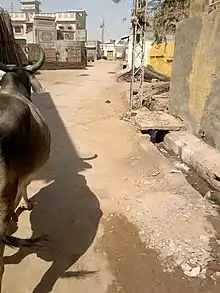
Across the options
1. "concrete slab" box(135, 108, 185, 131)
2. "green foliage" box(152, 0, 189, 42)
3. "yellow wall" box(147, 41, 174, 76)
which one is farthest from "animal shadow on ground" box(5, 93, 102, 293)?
"yellow wall" box(147, 41, 174, 76)

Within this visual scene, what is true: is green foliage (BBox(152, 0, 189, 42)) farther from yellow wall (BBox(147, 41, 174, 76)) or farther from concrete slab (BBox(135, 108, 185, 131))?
concrete slab (BBox(135, 108, 185, 131))

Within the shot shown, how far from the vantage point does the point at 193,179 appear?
5875 mm

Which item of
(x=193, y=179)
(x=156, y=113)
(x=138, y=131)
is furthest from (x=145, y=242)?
(x=156, y=113)

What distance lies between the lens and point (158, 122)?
8023 millimetres

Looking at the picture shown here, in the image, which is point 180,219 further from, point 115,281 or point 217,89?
point 217,89

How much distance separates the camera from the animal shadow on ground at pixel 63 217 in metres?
3.32

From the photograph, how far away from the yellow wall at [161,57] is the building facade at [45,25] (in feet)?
52.0

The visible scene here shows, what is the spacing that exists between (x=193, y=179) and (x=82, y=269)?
3190 mm

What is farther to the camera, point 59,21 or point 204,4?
point 59,21

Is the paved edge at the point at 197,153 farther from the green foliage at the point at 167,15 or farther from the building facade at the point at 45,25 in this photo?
the building facade at the point at 45,25

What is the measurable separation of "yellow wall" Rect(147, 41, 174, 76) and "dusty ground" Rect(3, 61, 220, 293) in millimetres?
14267

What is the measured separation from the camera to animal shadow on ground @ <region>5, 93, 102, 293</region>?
3322 millimetres

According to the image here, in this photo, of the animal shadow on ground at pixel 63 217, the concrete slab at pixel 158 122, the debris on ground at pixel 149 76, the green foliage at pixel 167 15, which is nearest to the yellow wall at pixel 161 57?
the debris on ground at pixel 149 76

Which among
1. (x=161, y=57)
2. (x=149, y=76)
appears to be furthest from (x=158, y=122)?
(x=161, y=57)
